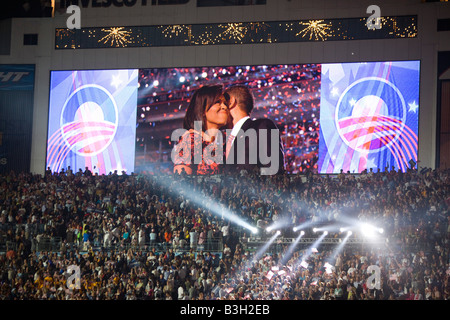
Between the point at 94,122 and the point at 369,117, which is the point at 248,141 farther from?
the point at 94,122

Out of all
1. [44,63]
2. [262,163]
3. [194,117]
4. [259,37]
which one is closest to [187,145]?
[194,117]

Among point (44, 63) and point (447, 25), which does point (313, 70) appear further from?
point (44, 63)

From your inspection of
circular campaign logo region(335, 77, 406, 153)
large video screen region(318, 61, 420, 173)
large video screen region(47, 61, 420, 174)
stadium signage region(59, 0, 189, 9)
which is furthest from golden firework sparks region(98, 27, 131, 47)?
circular campaign logo region(335, 77, 406, 153)

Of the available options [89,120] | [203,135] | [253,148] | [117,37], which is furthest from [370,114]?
[89,120]

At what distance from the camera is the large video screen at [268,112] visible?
30.1 meters

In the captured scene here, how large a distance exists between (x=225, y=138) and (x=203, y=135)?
38.4 inches

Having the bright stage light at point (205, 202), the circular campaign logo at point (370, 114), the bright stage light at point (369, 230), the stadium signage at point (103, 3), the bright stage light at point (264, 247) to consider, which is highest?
the stadium signage at point (103, 3)

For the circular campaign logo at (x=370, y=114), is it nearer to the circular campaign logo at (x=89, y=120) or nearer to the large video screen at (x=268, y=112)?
the large video screen at (x=268, y=112)

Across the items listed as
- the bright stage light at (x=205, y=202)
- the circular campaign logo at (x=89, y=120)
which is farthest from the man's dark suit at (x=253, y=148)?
the circular campaign logo at (x=89, y=120)

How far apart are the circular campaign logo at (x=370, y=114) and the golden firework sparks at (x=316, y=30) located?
2525 mm

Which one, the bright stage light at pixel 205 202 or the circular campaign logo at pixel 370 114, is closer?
the bright stage light at pixel 205 202

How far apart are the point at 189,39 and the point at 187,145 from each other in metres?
4.73

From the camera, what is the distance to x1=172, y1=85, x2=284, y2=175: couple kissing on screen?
3077 centimetres

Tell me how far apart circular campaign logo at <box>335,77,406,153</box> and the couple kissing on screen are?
9.41ft
